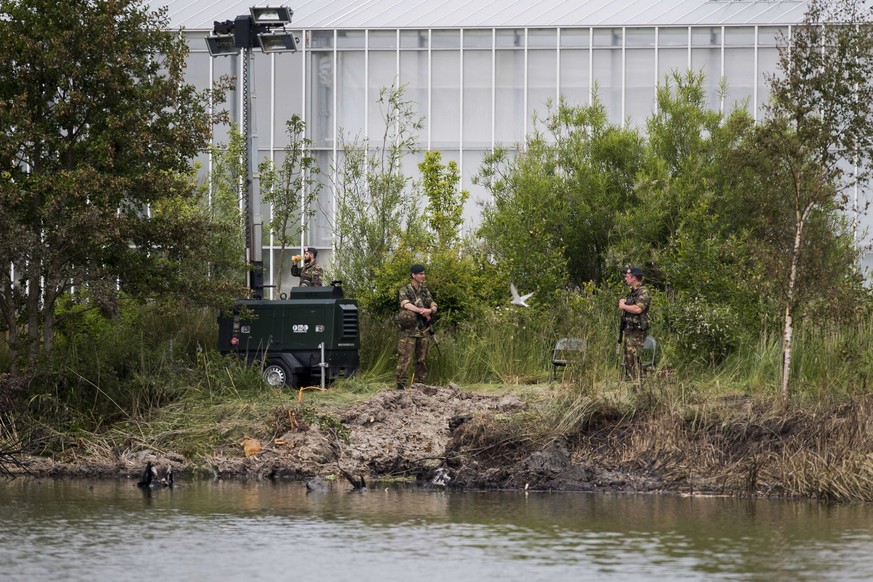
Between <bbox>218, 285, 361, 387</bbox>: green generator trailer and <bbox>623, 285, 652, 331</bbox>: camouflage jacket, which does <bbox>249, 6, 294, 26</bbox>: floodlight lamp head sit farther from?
<bbox>623, 285, 652, 331</bbox>: camouflage jacket

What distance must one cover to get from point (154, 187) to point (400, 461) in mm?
5024

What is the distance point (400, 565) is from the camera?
10023mm

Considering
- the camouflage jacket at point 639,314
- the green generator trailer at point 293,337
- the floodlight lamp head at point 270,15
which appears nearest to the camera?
the camouflage jacket at point 639,314

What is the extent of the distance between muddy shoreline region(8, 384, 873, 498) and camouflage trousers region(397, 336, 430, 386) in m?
2.53

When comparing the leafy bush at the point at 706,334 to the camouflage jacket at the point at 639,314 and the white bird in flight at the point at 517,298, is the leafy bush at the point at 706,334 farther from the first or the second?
the white bird in flight at the point at 517,298

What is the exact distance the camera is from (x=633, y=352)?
60.0ft

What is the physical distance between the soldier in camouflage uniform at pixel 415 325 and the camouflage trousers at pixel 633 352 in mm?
2616

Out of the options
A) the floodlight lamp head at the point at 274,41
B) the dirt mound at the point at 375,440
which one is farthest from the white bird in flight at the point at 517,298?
the floodlight lamp head at the point at 274,41

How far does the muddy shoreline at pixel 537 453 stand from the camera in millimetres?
14562

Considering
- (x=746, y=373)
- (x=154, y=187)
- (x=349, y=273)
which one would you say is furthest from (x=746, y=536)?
(x=349, y=273)

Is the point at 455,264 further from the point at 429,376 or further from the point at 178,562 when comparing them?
the point at 178,562

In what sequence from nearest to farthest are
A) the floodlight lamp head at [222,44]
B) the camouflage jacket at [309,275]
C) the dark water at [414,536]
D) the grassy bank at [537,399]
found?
the dark water at [414,536], the grassy bank at [537,399], the floodlight lamp head at [222,44], the camouflage jacket at [309,275]

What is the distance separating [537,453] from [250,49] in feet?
28.7

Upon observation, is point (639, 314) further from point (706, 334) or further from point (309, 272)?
point (309, 272)
